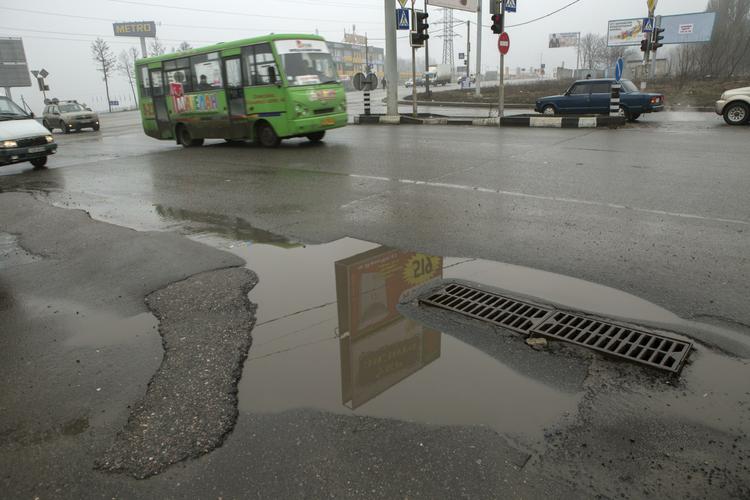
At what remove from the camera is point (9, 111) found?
529 inches

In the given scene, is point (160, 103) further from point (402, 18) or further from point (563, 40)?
point (563, 40)

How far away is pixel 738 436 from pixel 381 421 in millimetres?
1749

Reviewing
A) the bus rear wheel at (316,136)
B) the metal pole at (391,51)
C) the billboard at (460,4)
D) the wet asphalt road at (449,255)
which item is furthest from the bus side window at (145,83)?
the billboard at (460,4)

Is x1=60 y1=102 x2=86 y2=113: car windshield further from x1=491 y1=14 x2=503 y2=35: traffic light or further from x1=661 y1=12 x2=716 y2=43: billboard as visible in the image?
x1=661 y1=12 x2=716 y2=43: billboard

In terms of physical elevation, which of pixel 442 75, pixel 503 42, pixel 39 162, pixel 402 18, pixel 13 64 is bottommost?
pixel 39 162

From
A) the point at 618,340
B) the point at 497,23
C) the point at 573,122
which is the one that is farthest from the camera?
the point at 497,23

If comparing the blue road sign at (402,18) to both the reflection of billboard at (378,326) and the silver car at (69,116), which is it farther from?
the silver car at (69,116)

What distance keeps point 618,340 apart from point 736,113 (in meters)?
16.0

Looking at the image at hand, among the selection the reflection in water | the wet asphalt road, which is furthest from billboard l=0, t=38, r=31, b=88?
the reflection in water

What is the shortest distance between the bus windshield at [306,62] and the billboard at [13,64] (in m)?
68.9

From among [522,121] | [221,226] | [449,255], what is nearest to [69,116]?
[522,121]

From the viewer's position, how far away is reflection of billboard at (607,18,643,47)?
181ft

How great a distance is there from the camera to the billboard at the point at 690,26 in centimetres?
4753

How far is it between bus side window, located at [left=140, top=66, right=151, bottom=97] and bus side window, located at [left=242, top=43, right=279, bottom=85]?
5.32 m
